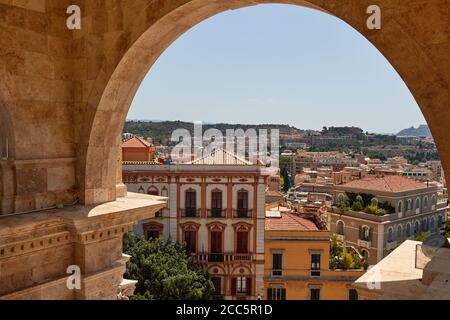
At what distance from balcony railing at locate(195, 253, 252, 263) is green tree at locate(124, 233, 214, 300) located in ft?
10.8

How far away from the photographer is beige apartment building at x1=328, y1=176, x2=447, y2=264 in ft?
107

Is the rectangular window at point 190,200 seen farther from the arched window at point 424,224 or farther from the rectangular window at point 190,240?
the arched window at point 424,224

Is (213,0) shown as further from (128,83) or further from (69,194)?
(69,194)

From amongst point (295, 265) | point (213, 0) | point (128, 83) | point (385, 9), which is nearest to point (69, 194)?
point (128, 83)

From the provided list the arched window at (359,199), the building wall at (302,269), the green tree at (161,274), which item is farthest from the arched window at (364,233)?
the green tree at (161,274)

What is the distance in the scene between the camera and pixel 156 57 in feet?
10.8

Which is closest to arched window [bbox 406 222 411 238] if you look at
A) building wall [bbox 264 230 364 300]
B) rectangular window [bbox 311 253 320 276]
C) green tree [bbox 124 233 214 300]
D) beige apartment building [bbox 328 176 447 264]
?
beige apartment building [bbox 328 176 447 264]

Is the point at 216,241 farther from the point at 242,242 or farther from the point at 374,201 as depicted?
the point at 374,201

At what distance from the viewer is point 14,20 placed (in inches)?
116

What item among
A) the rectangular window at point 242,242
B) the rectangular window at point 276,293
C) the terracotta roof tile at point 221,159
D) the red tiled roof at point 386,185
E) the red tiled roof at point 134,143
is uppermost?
the red tiled roof at point 134,143

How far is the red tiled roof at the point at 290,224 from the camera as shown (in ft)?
80.0

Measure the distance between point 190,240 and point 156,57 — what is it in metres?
22.2

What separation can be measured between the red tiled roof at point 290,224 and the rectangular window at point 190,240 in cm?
428

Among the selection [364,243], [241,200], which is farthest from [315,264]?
[364,243]
